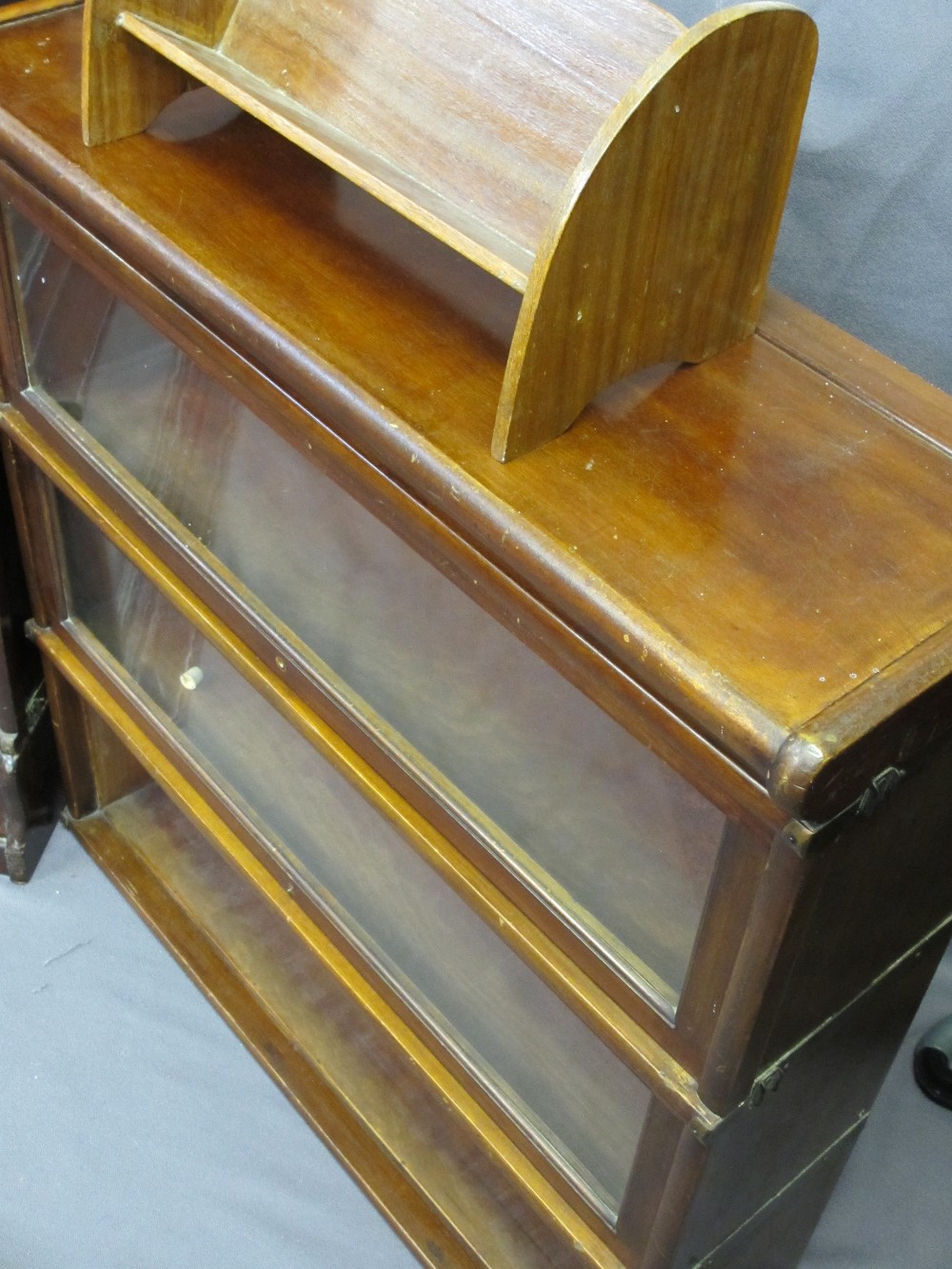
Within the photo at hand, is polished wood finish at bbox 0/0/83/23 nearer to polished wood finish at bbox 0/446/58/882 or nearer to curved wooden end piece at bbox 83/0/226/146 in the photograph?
curved wooden end piece at bbox 83/0/226/146

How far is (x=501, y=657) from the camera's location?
0.88 m

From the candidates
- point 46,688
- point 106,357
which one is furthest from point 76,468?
point 46,688

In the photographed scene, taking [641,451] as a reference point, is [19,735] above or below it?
below

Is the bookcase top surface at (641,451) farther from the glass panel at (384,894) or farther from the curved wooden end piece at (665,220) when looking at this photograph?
the glass panel at (384,894)

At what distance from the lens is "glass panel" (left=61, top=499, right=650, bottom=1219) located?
1028 mm

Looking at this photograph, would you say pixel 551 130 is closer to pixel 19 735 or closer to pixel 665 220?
pixel 665 220

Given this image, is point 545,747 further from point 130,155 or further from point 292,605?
point 130,155

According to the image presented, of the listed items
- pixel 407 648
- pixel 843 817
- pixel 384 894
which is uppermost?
pixel 843 817

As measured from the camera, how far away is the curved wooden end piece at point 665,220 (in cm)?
67

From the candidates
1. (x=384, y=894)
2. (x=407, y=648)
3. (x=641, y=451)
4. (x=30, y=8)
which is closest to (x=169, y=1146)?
(x=384, y=894)

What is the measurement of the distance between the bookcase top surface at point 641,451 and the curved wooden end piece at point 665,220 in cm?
3

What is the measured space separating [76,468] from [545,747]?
1.77 ft

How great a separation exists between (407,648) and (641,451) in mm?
270

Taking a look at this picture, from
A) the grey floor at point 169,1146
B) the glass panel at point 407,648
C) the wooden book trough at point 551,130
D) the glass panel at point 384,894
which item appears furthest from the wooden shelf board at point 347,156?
the grey floor at point 169,1146
